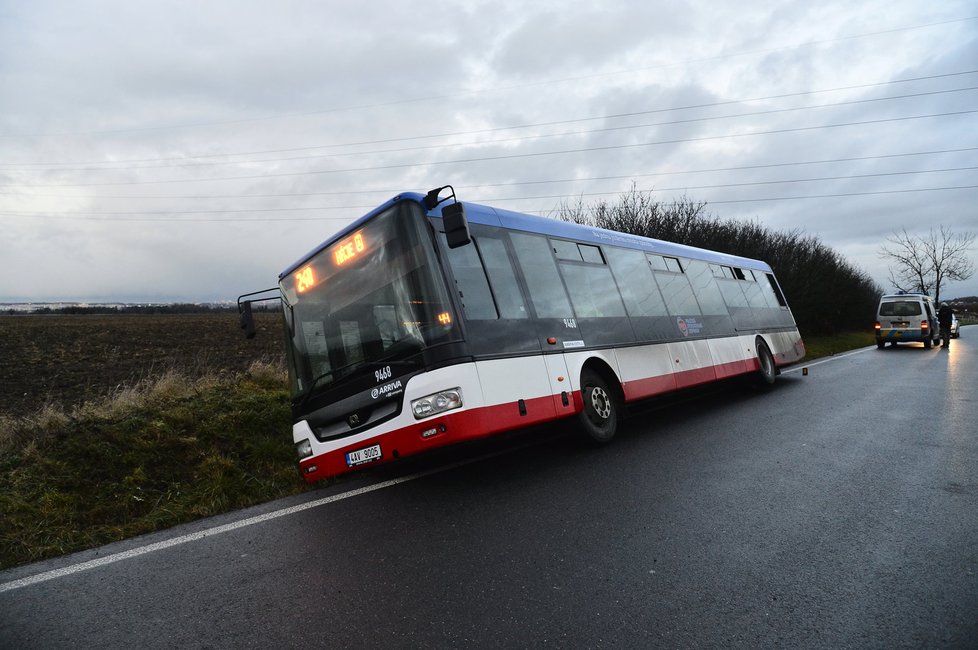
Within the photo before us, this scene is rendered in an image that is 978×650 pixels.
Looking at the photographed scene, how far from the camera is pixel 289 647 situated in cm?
280

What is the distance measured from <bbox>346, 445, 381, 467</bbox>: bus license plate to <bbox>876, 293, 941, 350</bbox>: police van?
25260 millimetres

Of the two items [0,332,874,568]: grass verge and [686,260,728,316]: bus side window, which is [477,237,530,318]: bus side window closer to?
[0,332,874,568]: grass verge

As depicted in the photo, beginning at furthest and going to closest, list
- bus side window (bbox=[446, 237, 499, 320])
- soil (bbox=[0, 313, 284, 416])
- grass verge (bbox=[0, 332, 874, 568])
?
soil (bbox=[0, 313, 284, 416]) < bus side window (bbox=[446, 237, 499, 320]) < grass verge (bbox=[0, 332, 874, 568])

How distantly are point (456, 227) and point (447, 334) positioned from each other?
3.12ft

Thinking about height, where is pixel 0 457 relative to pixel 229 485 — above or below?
above

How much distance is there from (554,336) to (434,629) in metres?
4.14

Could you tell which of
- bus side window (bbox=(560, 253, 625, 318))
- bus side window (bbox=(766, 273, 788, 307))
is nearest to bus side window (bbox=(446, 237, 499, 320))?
bus side window (bbox=(560, 253, 625, 318))

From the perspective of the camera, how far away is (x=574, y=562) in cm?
358

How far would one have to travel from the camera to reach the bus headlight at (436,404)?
521cm

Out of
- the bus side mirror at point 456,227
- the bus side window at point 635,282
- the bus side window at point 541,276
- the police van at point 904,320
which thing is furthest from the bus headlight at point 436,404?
the police van at point 904,320

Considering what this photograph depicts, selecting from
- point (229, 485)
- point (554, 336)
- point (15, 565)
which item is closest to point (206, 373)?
point (229, 485)

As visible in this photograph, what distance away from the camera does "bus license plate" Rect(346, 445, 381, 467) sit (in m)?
5.44

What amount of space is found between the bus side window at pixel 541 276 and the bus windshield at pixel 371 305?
148cm

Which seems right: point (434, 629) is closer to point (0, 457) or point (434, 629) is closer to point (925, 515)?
point (925, 515)
